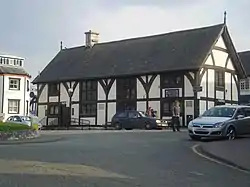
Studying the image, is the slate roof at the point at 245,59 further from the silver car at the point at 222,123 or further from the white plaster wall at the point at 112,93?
the silver car at the point at 222,123

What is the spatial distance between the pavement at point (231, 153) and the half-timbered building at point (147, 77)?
2486 centimetres

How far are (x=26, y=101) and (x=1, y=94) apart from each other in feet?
13.6

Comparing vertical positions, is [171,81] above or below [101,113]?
above

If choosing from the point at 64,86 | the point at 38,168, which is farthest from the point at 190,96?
the point at 38,168

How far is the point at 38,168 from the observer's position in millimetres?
12125

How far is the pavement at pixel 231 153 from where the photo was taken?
1399 centimetres

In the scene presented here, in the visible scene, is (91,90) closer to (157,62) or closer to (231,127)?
(157,62)

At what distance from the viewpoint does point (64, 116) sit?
177 feet

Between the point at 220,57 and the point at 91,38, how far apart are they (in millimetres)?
17112

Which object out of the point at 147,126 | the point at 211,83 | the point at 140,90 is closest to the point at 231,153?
the point at 147,126

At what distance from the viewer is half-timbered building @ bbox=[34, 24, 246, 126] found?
45.5 meters

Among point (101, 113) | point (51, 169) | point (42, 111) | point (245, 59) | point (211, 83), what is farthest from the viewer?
point (245, 59)

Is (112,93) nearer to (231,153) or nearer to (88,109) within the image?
(88,109)

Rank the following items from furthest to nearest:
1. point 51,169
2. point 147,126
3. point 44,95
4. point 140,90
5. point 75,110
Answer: point 44,95, point 75,110, point 140,90, point 147,126, point 51,169
